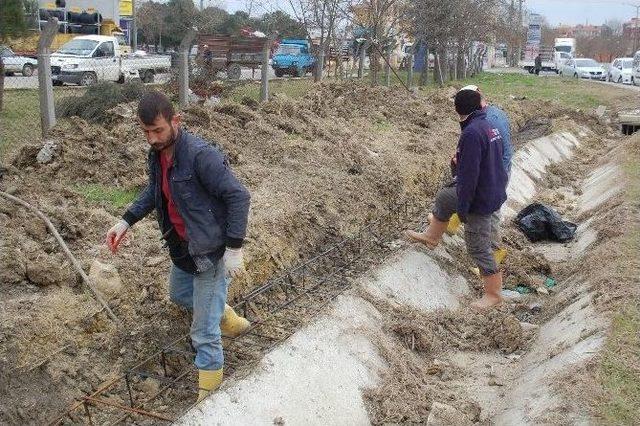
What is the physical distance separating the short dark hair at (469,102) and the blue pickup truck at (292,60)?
68.8ft

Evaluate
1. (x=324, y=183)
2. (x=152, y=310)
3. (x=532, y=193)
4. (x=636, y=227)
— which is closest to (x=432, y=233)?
(x=324, y=183)

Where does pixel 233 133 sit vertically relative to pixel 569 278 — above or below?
above

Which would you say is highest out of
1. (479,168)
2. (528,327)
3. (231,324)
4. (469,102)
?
(469,102)

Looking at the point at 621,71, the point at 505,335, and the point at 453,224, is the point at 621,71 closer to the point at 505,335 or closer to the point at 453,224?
the point at 453,224

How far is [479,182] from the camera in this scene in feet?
21.2

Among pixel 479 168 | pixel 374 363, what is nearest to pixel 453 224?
pixel 479 168

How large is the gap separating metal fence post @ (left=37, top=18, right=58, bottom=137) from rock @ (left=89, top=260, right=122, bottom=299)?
11.3 feet

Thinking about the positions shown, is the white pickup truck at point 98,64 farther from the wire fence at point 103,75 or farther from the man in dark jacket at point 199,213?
the man in dark jacket at point 199,213

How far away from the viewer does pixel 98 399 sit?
449cm

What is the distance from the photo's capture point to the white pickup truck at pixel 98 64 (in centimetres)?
1898

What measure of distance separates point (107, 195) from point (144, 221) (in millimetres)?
765

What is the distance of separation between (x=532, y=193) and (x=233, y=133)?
5708 millimetres

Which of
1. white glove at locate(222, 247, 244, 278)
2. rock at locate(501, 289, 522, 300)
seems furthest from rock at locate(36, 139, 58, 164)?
rock at locate(501, 289, 522, 300)

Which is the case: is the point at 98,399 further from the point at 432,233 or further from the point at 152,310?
the point at 432,233
